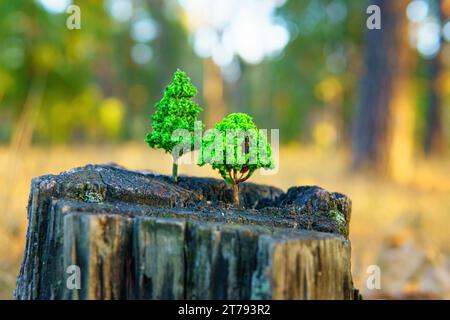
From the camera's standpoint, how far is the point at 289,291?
2369mm

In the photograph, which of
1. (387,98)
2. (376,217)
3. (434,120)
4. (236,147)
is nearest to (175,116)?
(236,147)

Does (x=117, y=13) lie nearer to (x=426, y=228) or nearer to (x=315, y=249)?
(x=426, y=228)

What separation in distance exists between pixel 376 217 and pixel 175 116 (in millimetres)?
5522

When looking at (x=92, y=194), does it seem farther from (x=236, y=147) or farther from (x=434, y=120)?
(x=434, y=120)

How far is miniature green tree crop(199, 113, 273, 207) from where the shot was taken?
3033 millimetres

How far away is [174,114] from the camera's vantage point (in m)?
3.28

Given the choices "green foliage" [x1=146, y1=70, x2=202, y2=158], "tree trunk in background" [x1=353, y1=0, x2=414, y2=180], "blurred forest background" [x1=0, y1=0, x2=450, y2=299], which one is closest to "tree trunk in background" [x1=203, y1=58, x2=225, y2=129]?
"blurred forest background" [x1=0, y1=0, x2=450, y2=299]

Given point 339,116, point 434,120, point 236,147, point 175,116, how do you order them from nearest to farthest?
point 236,147 < point 175,116 < point 434,120 < point 339,116

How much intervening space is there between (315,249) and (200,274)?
59 cm

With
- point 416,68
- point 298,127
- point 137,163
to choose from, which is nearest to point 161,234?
point 137,163

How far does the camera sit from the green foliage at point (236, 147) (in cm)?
303

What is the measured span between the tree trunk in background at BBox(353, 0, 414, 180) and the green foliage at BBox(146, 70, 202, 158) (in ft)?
27.0

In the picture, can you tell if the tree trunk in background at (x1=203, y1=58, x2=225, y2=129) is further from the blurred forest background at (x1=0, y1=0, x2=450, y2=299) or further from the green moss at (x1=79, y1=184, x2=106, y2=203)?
the green moss at (x1=79, y1=184, x2=106, y2=203)
